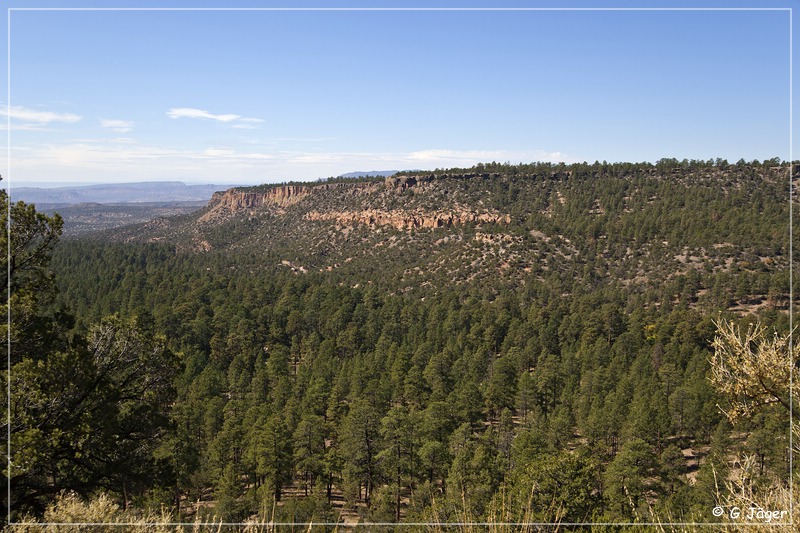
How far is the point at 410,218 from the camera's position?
104750mm

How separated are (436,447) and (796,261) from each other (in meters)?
59.5

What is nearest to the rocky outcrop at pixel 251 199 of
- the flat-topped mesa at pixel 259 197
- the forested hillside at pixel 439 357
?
the flat-topped mesa at pixel 259 197

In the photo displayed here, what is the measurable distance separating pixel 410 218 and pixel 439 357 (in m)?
63.4

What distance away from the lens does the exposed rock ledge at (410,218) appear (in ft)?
319

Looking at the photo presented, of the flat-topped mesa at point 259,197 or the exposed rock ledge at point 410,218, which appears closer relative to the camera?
the exposed rock ledge at point 410,218

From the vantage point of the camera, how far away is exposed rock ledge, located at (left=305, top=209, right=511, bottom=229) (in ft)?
319

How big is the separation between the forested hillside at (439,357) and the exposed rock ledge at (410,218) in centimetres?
54

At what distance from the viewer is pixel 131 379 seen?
11.0 m

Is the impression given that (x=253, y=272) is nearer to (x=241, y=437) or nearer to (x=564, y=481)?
(x=241, y=437)

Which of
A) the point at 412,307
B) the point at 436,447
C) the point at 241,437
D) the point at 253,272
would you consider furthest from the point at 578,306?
the point at 253,272

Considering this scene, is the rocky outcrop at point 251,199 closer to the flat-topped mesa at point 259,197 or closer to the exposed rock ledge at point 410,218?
the flat-topped mesa at point 259,197
